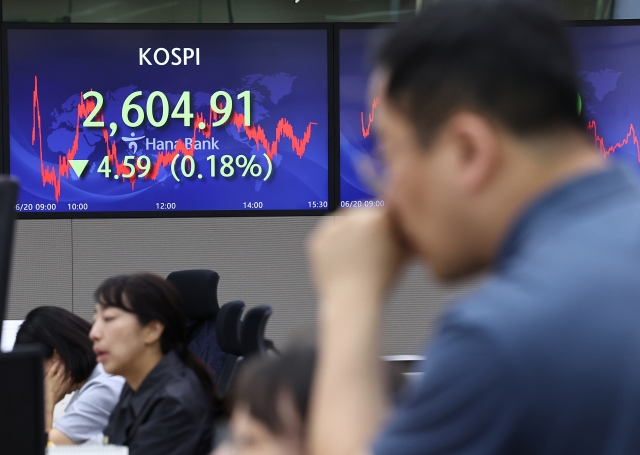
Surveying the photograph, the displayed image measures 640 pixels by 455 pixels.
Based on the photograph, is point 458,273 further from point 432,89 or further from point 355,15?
point 355,15

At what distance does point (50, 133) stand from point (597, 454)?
13.9ft

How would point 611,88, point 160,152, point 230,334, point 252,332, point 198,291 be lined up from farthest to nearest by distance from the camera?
point 611,88 < point 160,152 < point 198,291 < point 230,334 < point 252,332

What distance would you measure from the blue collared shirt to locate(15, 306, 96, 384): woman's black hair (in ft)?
7.30

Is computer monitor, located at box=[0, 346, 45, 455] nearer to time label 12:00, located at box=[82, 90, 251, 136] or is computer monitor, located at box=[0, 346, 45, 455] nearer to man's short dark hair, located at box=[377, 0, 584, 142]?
man's short dark hair, located at box=[377, 0, 584, 142]

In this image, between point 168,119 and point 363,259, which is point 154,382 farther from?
point 168,119

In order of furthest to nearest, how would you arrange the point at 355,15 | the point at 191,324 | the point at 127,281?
the point at 355,15 → the point at 191,324 → the point at 127,281

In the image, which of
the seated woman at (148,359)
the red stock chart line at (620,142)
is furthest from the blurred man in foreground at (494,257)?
the red stock chart line at (620,142)

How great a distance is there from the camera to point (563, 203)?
529 mm

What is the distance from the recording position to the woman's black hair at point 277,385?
91cm

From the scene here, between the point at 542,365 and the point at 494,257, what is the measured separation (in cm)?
15

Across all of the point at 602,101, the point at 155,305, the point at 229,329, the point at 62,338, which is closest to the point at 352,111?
→ the point at 602,101

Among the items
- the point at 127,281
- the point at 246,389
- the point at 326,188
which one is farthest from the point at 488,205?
the point at 326,188

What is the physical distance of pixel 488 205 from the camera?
0.55 meters

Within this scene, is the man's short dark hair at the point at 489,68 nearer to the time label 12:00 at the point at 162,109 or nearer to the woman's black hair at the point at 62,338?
the woman's black hair at the point at 62,338
